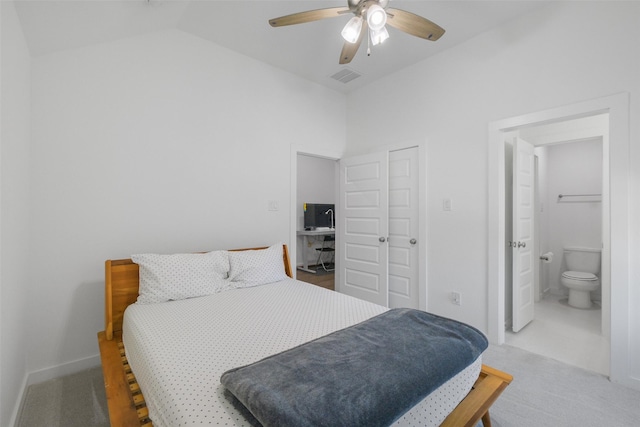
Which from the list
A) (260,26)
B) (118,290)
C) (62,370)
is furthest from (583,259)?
(62,370)

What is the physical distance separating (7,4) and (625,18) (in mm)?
3799

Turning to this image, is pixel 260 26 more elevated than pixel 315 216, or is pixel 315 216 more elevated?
pixel 260 26

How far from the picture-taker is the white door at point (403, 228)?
3.21 metres

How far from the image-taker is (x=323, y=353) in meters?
1.12

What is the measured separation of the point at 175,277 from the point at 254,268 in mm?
603

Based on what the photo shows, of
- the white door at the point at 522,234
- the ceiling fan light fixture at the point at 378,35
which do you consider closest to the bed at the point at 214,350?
the ceiling fan light fixture at the point at 378,35

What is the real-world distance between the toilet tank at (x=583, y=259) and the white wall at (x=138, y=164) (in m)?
4.04

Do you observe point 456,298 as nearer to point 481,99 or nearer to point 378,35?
point 481,99

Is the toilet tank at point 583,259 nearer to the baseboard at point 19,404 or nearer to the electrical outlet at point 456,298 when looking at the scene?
the electrical outlet at point 456,298

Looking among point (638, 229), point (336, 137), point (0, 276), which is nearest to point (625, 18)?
point (638, 229)

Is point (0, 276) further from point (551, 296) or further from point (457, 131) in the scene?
point (551, 296)

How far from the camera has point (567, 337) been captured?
2.75 m

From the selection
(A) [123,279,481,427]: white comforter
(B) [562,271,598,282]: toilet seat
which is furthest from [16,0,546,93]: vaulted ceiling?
(B) [562,271,598,282]: toilet seat

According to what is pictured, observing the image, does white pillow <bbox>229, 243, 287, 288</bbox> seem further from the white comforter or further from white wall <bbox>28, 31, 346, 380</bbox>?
white wall <bbox>28, 31, 346, 380</bbox>
